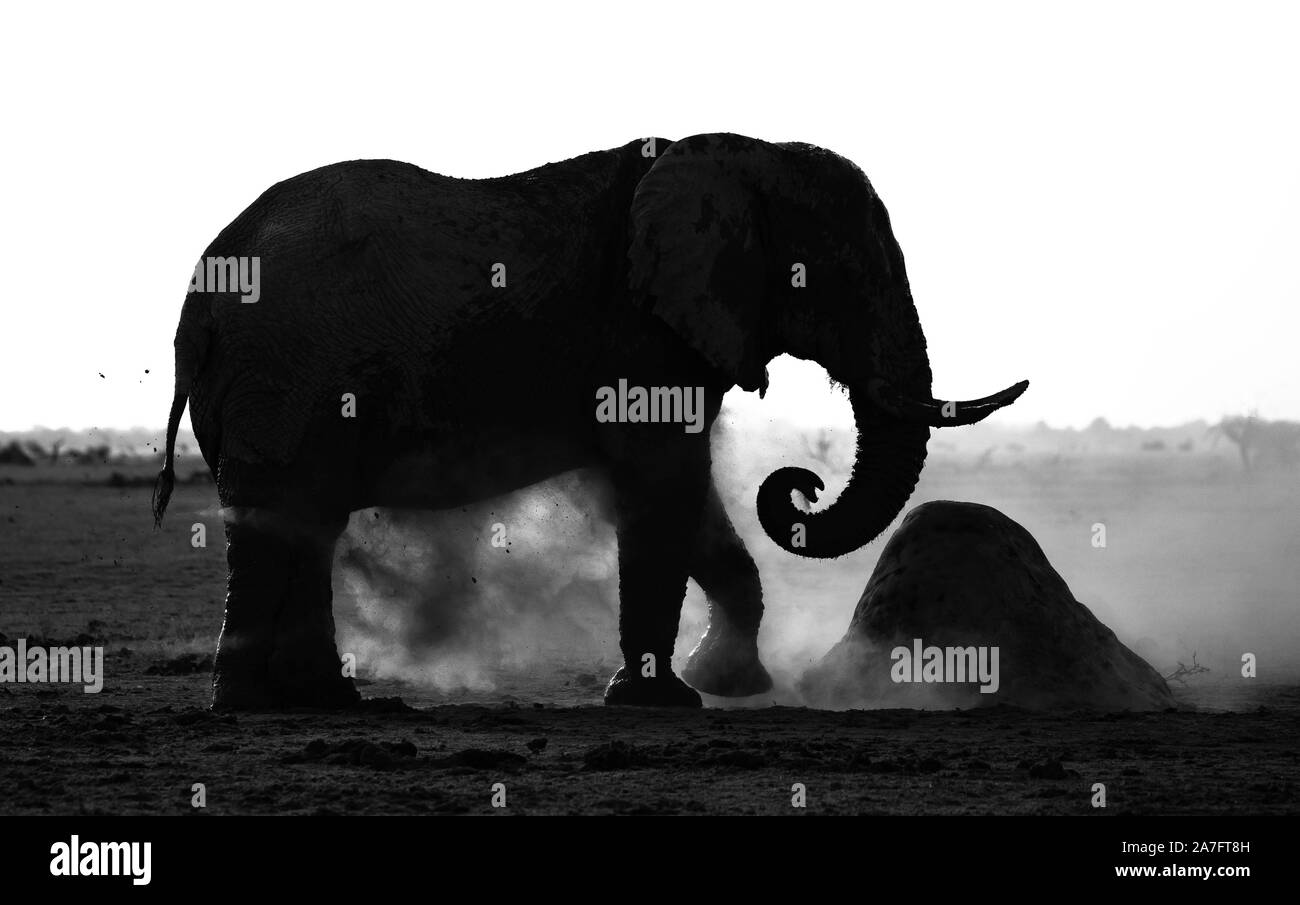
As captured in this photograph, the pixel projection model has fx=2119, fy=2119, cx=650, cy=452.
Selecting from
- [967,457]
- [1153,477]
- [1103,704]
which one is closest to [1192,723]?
[1103,704]

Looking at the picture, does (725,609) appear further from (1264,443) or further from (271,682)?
(1264,443)

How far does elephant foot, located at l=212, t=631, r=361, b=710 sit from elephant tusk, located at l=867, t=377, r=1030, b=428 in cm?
487

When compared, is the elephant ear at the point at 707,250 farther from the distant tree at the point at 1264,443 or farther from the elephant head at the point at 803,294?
the distant tree at the point at 1264,443

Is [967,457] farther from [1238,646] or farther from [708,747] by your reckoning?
[708,747]

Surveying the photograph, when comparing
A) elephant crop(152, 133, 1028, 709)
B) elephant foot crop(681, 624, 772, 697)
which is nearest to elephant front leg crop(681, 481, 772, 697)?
elephant foot crop(681, 624, 772, 697)

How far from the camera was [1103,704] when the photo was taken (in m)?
16.8

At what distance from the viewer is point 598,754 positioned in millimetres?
13633

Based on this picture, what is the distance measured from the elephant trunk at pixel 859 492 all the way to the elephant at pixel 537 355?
2 centimetres

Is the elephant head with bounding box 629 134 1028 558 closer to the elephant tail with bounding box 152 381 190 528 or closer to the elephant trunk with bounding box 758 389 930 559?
the elephant trunk with bounding box 758 389 930 559

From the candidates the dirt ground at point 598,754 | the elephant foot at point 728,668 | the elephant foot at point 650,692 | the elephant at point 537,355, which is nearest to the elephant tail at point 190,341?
the elephant at point 537,355

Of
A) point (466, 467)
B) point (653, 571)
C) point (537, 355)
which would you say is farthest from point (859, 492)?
point (466, 467)

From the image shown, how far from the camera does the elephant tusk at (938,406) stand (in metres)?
16.7

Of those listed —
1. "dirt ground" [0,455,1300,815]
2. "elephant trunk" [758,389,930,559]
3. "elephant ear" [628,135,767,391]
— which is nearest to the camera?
"dirt ground" [0,455,1300,815]

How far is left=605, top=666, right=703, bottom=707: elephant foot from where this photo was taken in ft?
55.8
